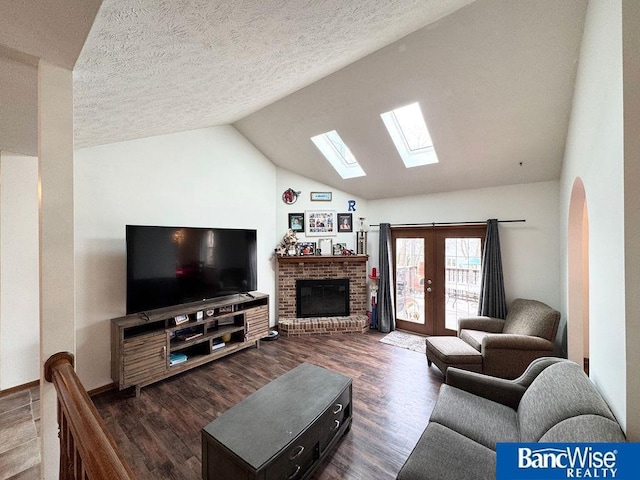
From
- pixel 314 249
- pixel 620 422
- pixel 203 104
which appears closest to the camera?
pixel 620 422

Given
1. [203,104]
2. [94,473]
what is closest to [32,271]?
[203,104]

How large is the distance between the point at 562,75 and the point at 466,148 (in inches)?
41.9

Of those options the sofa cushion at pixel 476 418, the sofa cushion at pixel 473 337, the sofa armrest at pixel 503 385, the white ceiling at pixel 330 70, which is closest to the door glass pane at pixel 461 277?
the sofa cushion at pixel 473 337

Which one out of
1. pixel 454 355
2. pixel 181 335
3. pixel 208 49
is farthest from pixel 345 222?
pixel 208 49

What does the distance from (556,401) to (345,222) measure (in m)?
3.77

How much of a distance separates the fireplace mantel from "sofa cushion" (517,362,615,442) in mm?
3065

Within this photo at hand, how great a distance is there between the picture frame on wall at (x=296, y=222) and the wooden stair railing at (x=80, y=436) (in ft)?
12.1

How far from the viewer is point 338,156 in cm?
437

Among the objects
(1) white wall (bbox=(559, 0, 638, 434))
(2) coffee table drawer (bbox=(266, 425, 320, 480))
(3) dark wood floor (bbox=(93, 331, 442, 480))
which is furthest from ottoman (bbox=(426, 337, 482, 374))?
(2) coffee table drawer (bbox=(266, 425, 320, 480))

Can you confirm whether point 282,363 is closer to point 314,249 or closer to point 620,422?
point 314,249

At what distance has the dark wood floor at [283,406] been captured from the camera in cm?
186

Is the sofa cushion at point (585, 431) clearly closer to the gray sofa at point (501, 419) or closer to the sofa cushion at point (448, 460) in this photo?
the gray sofa at point (501, 419)

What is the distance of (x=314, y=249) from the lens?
4.78m

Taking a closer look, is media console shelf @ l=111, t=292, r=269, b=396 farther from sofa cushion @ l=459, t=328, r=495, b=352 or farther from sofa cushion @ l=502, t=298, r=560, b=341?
sofa cushion @ l=502, t=298, r=560, b=341
